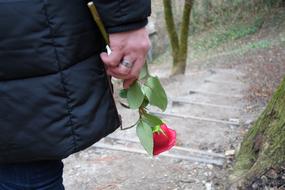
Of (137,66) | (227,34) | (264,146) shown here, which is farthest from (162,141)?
(227,34)

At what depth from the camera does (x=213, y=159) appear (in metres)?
2.99

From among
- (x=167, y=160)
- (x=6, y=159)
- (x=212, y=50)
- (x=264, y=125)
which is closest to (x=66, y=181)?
(x=167, y=160)

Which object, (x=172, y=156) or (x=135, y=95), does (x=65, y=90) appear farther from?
(x=172, y=156)

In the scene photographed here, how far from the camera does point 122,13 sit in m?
1.37

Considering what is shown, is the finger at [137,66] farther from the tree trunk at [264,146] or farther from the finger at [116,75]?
the tree trunk at [264,146]

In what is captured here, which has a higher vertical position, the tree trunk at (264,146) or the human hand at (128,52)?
the human hand at (128,52)

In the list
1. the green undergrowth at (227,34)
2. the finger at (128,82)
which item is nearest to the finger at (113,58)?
the finger at (128,82)

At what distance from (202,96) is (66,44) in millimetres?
3940

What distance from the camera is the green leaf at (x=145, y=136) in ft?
5.61

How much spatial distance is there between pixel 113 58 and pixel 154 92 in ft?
1.02

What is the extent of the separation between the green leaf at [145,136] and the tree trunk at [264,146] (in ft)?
2.65

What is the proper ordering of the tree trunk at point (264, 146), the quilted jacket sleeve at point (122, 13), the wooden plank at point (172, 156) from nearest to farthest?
1. the quilted jacket sleeve at point (122, 13)
2. the tree trunk at point (264, 146)
3. the wooden plank at point (172, 156)

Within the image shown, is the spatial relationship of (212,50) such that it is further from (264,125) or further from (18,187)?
(18,187)

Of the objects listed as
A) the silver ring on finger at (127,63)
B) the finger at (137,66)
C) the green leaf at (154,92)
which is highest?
the silver ring on finger at (127,63)
